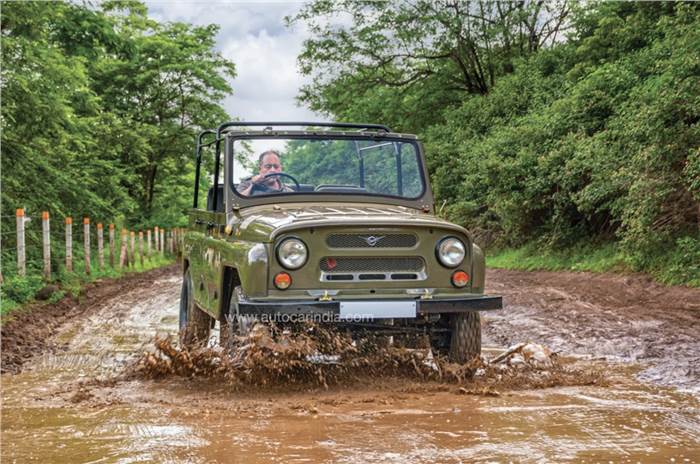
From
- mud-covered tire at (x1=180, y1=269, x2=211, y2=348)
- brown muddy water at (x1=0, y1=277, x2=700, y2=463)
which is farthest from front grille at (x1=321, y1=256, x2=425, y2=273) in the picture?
mud-covered tire at (x1=180, y1=269, x2=211, y2=348)

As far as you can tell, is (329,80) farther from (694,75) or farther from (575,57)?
(694,75)

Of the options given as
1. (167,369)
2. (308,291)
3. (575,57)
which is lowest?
(167,369)

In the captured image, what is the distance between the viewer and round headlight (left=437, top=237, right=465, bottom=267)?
6348 mm

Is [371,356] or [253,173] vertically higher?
[253,173]

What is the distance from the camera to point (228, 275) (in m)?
6.77

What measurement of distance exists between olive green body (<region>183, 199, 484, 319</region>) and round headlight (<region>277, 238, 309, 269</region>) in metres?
0.03

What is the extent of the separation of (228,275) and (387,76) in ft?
85.0

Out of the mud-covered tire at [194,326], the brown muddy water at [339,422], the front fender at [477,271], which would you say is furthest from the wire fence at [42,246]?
the front fender at [477,271]

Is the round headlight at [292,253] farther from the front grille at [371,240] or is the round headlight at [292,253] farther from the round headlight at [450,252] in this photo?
the round headlight at [450,252]

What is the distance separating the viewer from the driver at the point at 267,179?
23.9 feet

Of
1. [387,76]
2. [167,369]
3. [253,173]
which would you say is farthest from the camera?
[387,76]

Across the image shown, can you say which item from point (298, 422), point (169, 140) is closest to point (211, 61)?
point (169, 140)

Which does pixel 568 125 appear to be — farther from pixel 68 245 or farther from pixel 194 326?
pixel 194 326

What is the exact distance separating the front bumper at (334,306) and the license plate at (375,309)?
29 mm
